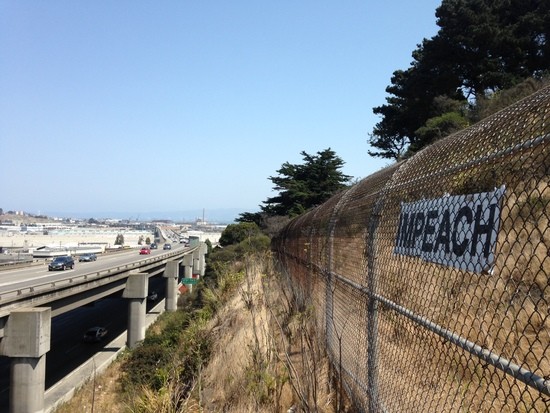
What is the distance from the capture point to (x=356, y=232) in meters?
5.04

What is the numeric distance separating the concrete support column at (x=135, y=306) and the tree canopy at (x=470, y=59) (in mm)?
19943

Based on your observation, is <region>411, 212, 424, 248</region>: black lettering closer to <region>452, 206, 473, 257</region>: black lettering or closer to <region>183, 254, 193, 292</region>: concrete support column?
<region>452, 206, 473, 257</region>: black lettering

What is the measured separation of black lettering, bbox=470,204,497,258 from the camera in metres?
2.02

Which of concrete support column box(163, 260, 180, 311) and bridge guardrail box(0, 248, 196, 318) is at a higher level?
bridge guardrail box(0, 248, 196, 318)

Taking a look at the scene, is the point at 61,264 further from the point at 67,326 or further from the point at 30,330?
the point at 30,330

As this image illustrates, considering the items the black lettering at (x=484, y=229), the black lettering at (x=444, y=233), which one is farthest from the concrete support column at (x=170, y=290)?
the black lettering at (x=484, y=229)

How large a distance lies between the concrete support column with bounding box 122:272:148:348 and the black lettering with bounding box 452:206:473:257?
1183 inches

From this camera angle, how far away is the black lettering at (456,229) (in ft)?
7.31

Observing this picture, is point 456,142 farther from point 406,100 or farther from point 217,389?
point 406,100

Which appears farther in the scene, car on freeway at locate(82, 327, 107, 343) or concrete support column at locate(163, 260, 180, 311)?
concrete support column at locate(163, 260, 180, 311)

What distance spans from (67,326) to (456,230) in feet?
149

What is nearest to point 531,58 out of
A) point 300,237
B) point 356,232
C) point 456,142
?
point 300,237

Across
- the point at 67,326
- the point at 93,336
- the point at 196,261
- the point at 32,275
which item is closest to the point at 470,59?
the point at 93,336

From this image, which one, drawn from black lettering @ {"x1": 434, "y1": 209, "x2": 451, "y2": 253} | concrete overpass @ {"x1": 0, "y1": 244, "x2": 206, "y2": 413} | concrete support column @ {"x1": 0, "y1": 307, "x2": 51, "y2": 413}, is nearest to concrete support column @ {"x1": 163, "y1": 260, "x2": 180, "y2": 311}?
concrete overpass @ {"x1": 0, "y1": 244, "x2": 206, "y2": 413}
